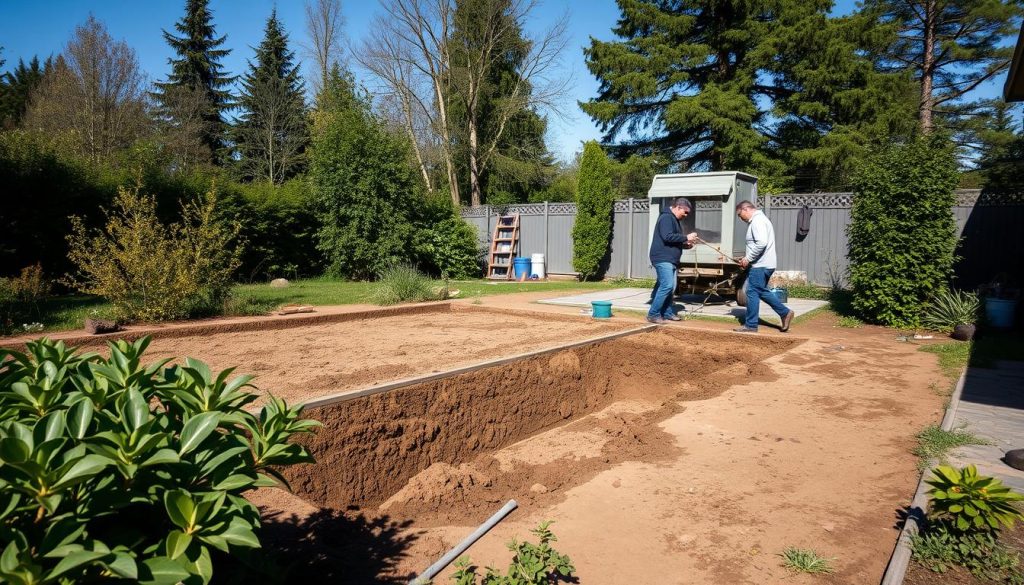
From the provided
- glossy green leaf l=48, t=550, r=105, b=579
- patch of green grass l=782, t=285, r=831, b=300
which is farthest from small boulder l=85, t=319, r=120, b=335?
patch of green grass l=782, t=285, r=831, b=300

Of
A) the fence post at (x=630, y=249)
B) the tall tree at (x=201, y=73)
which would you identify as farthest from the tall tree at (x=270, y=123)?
the fence post at (x=630, y=249)

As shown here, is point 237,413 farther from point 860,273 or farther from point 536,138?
point 536,138

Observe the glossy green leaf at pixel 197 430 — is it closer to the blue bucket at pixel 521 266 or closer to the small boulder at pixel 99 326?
the small boulder at pixel 99 326

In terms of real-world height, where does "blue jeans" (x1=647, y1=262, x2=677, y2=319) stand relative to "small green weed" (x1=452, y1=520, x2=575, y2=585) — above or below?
above

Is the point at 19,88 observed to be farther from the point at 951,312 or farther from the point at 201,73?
the point at 951,312

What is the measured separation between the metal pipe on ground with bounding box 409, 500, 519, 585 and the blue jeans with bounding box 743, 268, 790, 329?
559 centimetres

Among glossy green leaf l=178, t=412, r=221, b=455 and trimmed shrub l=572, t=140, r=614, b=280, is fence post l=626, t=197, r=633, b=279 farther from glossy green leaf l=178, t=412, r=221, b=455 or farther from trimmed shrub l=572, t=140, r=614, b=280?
glossy green leaf l=178, t=412, r=221, b=455

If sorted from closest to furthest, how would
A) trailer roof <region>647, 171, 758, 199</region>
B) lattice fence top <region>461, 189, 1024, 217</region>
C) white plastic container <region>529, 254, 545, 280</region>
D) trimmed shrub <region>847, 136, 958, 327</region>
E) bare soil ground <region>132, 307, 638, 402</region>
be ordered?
bare soil ground <region>132, 307, 638, 402</region> → trimmed shrub <region>847, 136, 958, 327</region> → trailer roof <region>647, 171, 758, 199</region> → lattice fence top <region>461, 189, 1024, 217</region> → white plastic container <region>529, 254, 545, 280</region>

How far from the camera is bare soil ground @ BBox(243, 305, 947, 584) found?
2779mm

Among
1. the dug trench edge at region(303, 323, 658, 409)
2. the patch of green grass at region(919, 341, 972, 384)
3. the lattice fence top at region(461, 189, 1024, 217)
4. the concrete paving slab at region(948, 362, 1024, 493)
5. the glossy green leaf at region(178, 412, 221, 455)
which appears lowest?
the concrete paving slab at region(948, 362, 1024, 493)

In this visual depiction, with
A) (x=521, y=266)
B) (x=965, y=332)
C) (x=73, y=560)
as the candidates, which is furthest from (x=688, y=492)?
(x=521, y=266)

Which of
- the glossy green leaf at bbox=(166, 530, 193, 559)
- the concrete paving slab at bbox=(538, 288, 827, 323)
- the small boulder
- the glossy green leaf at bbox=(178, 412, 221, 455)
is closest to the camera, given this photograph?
the glossy green leaf at bbox=(166, 530, 193, 559)

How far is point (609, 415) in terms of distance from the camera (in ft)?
20.0

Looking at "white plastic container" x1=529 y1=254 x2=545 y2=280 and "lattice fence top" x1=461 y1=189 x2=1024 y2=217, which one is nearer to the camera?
"lattice fence top" x1=461 y1=189 x2=1024 y2=217
